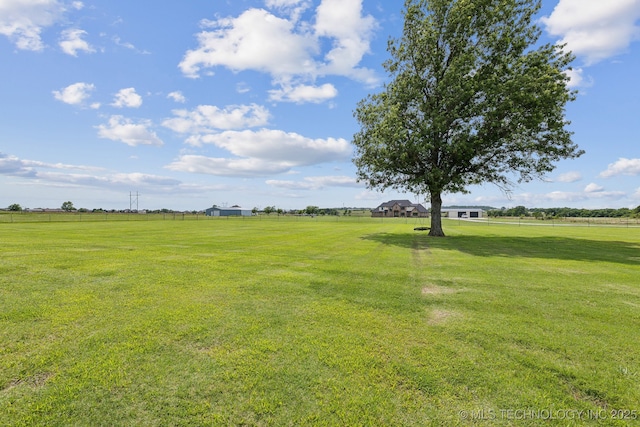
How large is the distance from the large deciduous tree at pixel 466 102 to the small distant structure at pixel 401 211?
92088 mm

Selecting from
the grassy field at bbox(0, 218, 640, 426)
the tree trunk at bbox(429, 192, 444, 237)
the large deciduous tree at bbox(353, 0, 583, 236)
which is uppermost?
the large deciduous tree at bbox(353, 0, 583, 236)

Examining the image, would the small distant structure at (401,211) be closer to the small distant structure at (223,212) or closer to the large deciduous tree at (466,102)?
the small distant structure at (223,212)

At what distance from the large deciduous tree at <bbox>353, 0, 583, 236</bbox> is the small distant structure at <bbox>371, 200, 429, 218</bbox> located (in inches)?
3626

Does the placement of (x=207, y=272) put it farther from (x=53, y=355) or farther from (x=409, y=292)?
(x=409, y=292)

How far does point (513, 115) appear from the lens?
1716 cm

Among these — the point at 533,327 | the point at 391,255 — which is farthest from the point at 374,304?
the point at 391,255

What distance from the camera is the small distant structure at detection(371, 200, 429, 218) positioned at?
111m

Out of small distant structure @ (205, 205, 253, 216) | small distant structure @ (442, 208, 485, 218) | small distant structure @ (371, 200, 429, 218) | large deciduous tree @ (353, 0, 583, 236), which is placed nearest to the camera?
large deciduous tree @ (353, 0, 583, 236)

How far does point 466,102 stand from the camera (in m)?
18.3

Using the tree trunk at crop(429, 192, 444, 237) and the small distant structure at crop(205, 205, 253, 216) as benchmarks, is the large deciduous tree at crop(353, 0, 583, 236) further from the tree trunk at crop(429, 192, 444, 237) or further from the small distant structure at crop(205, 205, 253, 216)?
the small distant structure at crop(205, 205, 253, 216)

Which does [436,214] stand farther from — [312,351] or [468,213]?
[468,213]

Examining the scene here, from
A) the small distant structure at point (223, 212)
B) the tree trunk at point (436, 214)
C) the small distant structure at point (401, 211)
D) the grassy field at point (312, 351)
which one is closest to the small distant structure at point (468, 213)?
the small distant structure at point (401, 211)

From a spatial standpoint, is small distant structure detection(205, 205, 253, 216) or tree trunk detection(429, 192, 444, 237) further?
small distant structure detection(205, 205, 253, 216)

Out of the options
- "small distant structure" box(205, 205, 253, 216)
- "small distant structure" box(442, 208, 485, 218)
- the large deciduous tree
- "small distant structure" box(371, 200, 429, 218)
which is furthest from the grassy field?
"small distant structure" box(205, 205, 253, 216)
